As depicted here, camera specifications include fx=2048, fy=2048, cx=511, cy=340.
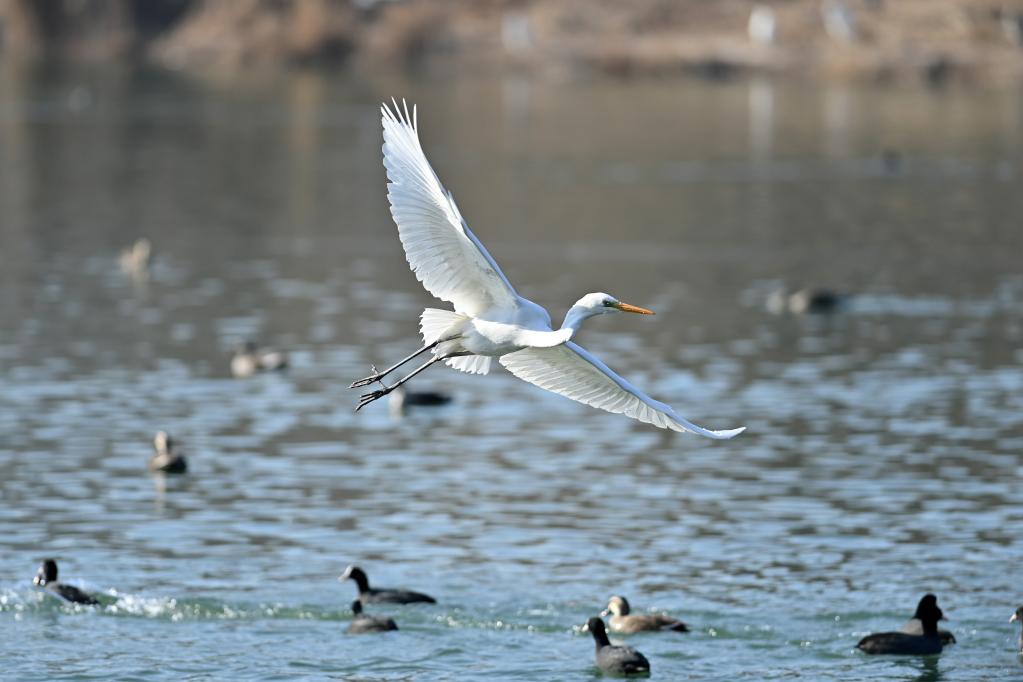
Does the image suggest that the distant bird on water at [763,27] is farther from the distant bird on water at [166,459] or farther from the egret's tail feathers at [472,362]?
the egret's tail feathers at [472,362]

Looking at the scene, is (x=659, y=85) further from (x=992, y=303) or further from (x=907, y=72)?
(x=992, y=303)

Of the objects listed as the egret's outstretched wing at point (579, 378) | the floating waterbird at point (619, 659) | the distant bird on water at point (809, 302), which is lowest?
the floating waterbird at point (619, 659)

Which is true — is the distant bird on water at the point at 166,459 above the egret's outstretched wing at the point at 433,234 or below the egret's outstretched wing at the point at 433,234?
below

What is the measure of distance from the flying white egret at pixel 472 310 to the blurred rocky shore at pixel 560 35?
7372 centimetres

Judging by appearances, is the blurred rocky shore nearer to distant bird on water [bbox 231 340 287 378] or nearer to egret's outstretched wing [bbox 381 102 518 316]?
distant bird on water [bbox 231 340 287 378]

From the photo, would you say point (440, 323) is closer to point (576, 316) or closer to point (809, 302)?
point (576, 316)

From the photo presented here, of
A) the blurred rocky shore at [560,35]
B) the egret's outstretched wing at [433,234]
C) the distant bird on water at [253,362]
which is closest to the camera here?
the egret's outstretched wing at [433,234]

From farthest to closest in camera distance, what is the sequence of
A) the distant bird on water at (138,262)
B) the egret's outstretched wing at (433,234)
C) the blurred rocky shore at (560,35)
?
1. the blurred rocky shore at (560,35)
2. the distant bird on water at (138,262)
3. the egret's outstretched wing at (433,234)

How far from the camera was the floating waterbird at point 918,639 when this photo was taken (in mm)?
18188

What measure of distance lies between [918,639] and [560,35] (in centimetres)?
8624

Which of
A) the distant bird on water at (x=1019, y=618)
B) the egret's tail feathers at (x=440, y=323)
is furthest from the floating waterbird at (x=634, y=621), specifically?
the egret's tail feathers at (x=440, y=323)

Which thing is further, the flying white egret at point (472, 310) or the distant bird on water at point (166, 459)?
the distant bird on water at point (166, 459)

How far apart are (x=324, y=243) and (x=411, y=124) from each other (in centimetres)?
3141

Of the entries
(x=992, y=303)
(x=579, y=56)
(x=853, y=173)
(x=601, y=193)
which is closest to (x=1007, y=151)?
(x=853, y=173)
